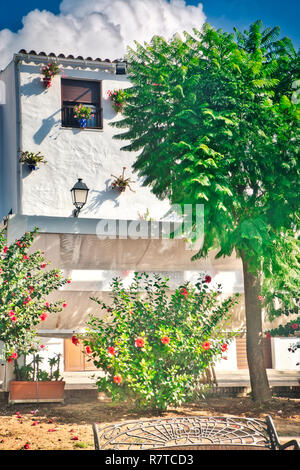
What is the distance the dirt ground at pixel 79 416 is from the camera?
27.6ft

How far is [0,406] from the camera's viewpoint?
11.1 metres

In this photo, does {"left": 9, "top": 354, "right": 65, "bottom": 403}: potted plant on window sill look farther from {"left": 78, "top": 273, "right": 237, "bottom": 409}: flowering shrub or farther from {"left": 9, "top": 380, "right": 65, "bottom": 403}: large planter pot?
{"left": 78, "top": 273, "right": 237, "bottom": 409}: flowering shrub

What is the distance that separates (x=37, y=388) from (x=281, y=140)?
6.65m

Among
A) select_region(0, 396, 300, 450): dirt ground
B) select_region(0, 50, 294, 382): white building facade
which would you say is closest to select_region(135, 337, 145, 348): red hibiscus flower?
select_region(0, 396, 300, 450): dirt ground

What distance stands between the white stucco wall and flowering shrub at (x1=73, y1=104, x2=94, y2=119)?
0.47m

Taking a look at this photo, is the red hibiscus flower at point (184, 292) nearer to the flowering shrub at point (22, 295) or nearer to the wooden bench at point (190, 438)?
the flowering shrub at point (22, 295)

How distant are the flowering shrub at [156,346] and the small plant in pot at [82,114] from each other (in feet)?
27.6

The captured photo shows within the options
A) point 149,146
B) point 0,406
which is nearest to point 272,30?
point 149,146

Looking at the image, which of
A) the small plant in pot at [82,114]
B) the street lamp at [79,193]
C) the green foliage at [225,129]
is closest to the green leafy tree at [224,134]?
the green foliage at [225,129]

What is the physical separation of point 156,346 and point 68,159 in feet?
30.3

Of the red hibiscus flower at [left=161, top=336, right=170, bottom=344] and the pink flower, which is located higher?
the pink flower

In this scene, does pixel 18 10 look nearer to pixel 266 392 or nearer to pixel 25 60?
pixel 25 60

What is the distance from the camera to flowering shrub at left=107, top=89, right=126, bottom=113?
60.3 feet

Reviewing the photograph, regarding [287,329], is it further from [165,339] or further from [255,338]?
[165,339]
